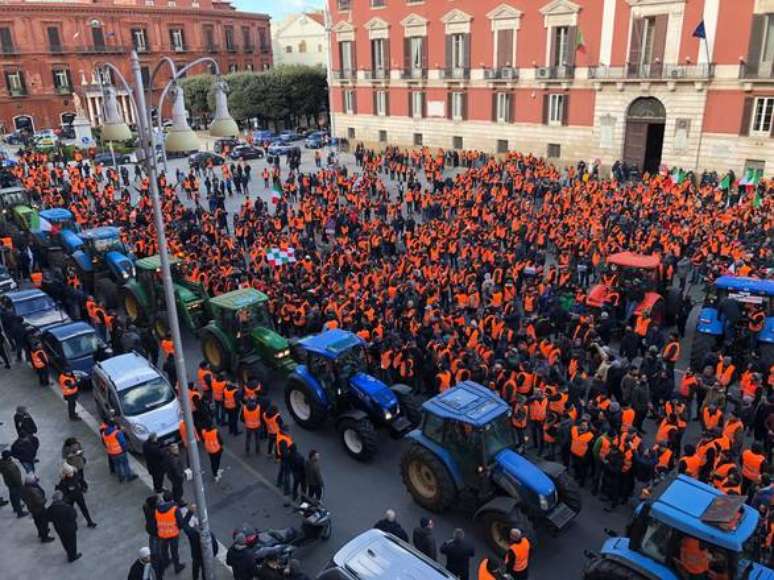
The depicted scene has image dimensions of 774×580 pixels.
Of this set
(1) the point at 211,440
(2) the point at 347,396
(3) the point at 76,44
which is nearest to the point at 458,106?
(2) the point at 347,396

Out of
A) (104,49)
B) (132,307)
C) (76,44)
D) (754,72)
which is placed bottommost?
(132,307)

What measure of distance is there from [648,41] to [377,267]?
72.6ft

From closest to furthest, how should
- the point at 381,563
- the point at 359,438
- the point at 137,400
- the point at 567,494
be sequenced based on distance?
the point at 381,563 < the point at 567,494 < the point at 359,438 < the point at 137,400

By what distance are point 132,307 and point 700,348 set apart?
1452 centimetres

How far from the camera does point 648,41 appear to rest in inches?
1221

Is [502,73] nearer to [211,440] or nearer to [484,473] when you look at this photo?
[211,440]

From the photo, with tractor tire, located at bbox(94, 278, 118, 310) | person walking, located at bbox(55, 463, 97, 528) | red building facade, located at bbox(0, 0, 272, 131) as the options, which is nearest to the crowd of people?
tractor tire, located at bbox(94, 278, 118, 310)

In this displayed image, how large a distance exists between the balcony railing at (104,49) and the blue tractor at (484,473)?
202 ft

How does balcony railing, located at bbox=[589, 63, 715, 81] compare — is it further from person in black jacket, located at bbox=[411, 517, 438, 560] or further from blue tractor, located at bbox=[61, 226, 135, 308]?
person in black jacket, located at bbox=[411, 517, 438, 560]

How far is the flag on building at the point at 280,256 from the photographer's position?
18.2m

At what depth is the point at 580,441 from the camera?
32.1 feet

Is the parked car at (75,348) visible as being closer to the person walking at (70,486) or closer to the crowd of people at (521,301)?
the crowd of people at (521,301)

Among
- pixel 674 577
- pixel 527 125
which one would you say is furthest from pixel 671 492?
pixel 527 125

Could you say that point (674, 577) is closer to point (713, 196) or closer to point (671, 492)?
point (671, 492)
